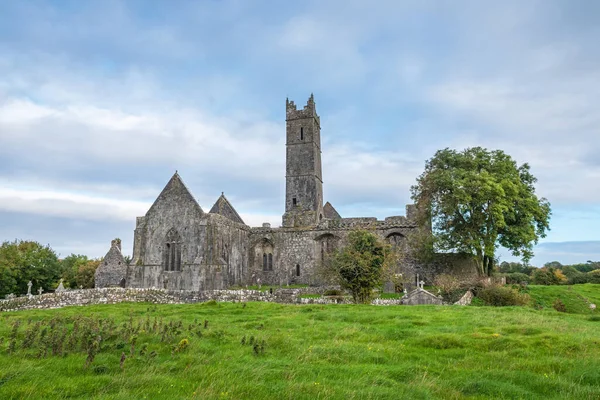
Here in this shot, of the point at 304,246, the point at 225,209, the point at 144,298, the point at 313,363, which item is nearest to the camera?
the point at 313,363

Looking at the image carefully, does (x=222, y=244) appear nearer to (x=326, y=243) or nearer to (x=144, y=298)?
(x=326, y=243)

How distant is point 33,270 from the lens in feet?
154

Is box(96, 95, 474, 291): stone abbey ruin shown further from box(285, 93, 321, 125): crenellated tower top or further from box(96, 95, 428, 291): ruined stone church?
box(285, 93, 321, 125): crenellated tower top

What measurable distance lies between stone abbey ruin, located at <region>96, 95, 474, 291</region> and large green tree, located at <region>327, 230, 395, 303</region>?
7.86m

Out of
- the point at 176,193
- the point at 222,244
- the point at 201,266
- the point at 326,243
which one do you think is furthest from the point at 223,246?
the point at 326,243

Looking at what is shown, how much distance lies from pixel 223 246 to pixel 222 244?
323mm

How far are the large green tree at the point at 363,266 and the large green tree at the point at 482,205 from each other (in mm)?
8597

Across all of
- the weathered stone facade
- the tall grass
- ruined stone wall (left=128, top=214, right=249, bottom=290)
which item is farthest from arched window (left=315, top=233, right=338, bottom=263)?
the tall grass

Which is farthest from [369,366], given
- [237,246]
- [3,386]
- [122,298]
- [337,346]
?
[237,246]

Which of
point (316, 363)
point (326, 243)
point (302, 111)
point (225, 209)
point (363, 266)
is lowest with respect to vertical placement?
point (316, 363)

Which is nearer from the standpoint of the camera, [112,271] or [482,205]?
[482,205]

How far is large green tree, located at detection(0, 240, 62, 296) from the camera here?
1708 inches

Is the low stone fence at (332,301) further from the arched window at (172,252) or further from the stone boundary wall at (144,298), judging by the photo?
the arched window at (172,252)

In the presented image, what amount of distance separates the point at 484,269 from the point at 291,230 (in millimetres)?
17463
